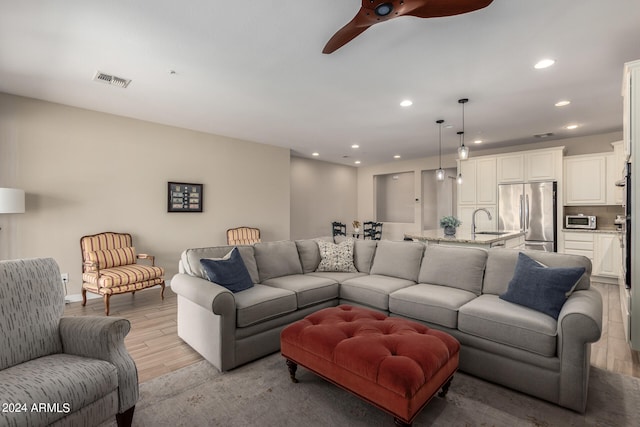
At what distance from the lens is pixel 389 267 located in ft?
11.2

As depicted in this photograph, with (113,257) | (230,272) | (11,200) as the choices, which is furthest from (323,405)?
(11,200)

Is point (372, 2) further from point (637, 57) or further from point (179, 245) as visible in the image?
point (179, 245)

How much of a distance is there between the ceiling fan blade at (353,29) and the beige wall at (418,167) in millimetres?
5821

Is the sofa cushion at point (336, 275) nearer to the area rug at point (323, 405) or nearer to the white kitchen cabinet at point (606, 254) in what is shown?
the area rug at point (323, 405)

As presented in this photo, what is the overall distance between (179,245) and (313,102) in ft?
11.0

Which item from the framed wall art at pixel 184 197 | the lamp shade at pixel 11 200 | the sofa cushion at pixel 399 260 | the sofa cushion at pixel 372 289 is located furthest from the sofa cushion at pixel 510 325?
the lamp shade at pixel 11 200

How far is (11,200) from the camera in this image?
3307mm

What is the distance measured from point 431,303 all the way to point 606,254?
472 cm

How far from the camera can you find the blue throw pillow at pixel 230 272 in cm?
264

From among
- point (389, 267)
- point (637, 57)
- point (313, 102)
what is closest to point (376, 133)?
point (313, 102)

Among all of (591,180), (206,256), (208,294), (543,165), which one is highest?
(543,165)

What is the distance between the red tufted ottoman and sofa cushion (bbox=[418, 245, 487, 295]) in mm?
1016

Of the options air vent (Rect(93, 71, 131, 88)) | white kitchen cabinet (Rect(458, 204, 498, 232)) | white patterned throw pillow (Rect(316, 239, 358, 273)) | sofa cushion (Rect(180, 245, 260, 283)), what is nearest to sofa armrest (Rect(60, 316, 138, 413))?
sofa cushion (Rect(180, 245, 260, 283))

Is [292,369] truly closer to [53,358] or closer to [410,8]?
[53,358]
